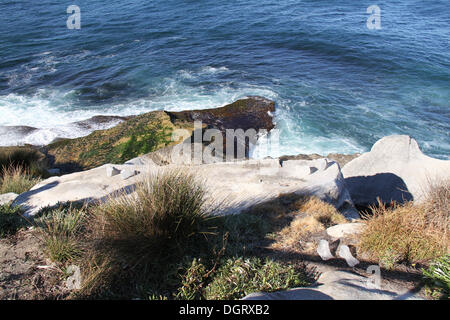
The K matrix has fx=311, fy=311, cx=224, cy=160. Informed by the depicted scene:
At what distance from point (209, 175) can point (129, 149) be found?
649 cm

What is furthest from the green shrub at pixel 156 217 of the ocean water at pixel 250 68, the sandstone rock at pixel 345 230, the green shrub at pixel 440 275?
the ocean water at pixel 250 68

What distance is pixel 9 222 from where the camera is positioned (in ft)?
19.8

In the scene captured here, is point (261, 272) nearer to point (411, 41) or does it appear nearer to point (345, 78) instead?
point (345, 78)

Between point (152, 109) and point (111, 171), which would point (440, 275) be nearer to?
point (111, 171)

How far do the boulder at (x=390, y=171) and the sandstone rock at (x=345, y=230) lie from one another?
4.86 meters

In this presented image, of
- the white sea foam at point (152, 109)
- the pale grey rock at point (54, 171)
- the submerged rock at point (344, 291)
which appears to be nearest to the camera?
the submerged rock at point (344, 291)

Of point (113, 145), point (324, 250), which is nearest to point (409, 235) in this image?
point (324, 250)

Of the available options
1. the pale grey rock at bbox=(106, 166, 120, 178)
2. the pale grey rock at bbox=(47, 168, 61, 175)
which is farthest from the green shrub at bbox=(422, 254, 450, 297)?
the pale grey rock at bbox=(47, 168, 61, 175)

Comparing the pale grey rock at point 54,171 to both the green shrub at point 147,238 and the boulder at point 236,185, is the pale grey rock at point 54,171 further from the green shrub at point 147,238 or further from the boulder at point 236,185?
the green shrub at point 147,238

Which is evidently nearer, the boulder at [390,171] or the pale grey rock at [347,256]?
the pale grey rock at [347,256]

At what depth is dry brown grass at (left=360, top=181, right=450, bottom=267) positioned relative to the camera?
4824 mm

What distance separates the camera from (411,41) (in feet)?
91.7

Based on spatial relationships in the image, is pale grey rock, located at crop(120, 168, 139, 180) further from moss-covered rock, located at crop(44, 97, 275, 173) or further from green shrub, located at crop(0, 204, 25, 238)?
moss-covered rock, located at crop(44, 97, 275, 173)

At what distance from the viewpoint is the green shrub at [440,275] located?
155 inches
